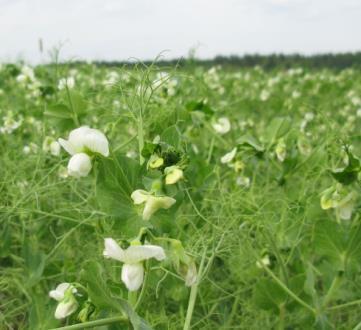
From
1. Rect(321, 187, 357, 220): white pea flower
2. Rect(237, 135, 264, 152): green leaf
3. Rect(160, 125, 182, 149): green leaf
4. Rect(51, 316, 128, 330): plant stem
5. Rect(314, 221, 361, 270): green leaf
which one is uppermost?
Rect(160, 125, 182, 149): green leaf

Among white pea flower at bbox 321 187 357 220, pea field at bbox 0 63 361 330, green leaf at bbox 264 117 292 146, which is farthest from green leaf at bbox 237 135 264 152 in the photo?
white pea flower at bbox 321 187 357 220

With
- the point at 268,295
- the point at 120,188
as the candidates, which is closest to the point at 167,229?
the point at 120,188

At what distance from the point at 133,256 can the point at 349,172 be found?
472 mm

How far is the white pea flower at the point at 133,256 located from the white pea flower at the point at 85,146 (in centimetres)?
15

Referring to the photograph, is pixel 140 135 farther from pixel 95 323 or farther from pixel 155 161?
pixel 95 323

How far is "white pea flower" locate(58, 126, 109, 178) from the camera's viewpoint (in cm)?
83

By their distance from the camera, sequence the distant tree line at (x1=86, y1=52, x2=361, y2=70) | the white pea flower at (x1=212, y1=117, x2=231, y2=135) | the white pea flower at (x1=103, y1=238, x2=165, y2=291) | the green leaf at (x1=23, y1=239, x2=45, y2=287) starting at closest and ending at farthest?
the white pea flower at (x1=103, y1=238, x2=165, y2=291) → the green leaf at (x1=23, y1=239, x2=45, y2=287) → the white pea flower at (x1=212, y1=117, x2=231, y2=135) → the distant tree line at (x1=86, y1=52, x2=361, y2=70)

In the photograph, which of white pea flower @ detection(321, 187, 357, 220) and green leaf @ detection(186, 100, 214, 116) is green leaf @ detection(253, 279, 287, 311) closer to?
white pea flower @ detection(321, 187, 357, 220)

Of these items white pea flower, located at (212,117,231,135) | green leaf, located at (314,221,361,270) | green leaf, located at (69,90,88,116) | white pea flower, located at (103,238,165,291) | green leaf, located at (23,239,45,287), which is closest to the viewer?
white pea flower, located at (103,238,165,291)

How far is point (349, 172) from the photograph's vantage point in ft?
3.40

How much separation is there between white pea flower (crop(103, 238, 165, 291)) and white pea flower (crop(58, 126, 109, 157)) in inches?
6.4

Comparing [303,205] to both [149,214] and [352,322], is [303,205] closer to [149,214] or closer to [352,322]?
[352,322]

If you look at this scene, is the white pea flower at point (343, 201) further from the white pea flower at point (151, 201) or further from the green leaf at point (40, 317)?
the green leaf at point (40, 317)

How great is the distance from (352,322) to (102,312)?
0.70m
